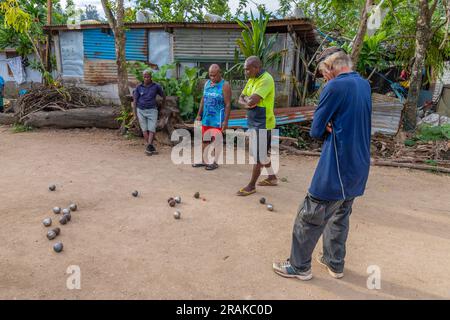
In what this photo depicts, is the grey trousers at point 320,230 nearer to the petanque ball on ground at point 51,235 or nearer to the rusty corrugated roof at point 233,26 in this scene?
the petanque ball on ground at point 51,235

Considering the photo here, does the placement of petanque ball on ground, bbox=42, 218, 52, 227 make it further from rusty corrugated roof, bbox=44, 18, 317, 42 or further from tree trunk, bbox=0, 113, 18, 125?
tree trunk, bbox=0, 113, 18, 125

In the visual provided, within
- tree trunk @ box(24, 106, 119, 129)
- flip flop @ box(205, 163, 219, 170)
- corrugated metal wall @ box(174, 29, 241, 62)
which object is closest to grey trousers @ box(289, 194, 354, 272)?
flip flop @ box(205, 163, 219, 170)

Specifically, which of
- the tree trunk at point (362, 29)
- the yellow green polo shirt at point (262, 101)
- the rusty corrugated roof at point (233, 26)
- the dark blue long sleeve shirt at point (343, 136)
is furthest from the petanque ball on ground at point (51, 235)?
the rusty corrugated roof at point (233, 26)

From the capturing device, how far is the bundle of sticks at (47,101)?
9.70 metres

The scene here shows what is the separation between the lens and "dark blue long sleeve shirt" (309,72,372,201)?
2.54 metres

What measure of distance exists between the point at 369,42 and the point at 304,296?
897cm

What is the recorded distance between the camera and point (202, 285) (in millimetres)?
2875

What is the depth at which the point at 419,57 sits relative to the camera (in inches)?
344

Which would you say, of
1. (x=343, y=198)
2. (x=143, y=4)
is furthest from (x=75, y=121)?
(x=143, y=4)

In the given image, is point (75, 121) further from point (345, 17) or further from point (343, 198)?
point (345, 17)

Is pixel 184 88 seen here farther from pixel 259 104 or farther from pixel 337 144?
pixel 337 144

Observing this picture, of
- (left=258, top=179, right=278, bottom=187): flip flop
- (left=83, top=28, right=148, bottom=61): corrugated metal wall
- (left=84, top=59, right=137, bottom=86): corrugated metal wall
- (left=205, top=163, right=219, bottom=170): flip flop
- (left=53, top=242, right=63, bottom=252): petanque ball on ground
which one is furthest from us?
(left=84, top=59, right=137, bottom=86): corrugated metal wall

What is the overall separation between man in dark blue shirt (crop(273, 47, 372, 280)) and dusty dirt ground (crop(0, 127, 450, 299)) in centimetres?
62

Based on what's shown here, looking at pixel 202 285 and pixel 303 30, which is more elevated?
pixel 303 30
